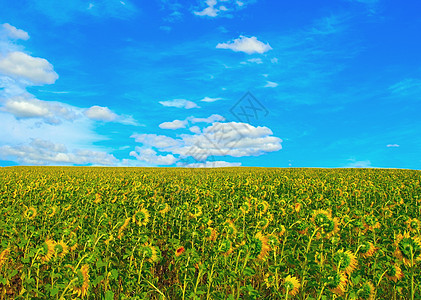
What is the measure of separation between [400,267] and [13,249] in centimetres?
662

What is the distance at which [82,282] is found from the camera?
3.39 meters

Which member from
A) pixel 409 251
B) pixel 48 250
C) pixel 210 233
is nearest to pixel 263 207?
pixel 210 233

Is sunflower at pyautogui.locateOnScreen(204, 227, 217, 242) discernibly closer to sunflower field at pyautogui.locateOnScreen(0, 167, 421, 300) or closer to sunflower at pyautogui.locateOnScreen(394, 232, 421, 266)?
sunflower field at pyautogui.locateOnScreen(0, 167, 421, 300)

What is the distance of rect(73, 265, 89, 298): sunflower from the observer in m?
3.39

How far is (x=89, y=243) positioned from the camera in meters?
4.27

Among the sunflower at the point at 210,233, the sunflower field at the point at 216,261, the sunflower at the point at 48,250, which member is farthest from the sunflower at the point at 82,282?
the sunflower at the point at 210,233

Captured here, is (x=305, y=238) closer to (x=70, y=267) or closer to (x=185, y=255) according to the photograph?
(x=185, y=255)

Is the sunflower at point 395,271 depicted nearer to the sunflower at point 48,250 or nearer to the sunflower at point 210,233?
the sunflower at point 210,233

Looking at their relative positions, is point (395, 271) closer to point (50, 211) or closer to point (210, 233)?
point (210, 233)

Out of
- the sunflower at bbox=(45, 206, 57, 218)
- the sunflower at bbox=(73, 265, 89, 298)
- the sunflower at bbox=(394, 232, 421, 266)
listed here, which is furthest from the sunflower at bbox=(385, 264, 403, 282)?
the sunflower at bbox=(45, 206, 57, 218)

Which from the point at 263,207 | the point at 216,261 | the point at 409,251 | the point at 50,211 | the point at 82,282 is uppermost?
the point at 263,207

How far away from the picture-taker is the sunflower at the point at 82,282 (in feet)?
11.1

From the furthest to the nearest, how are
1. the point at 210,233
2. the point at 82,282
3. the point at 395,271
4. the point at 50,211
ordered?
the point at 50,211 < the point at 210,233 < the point at 395,271 < the point at 82,282

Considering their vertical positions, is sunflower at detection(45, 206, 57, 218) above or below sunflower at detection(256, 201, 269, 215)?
below
